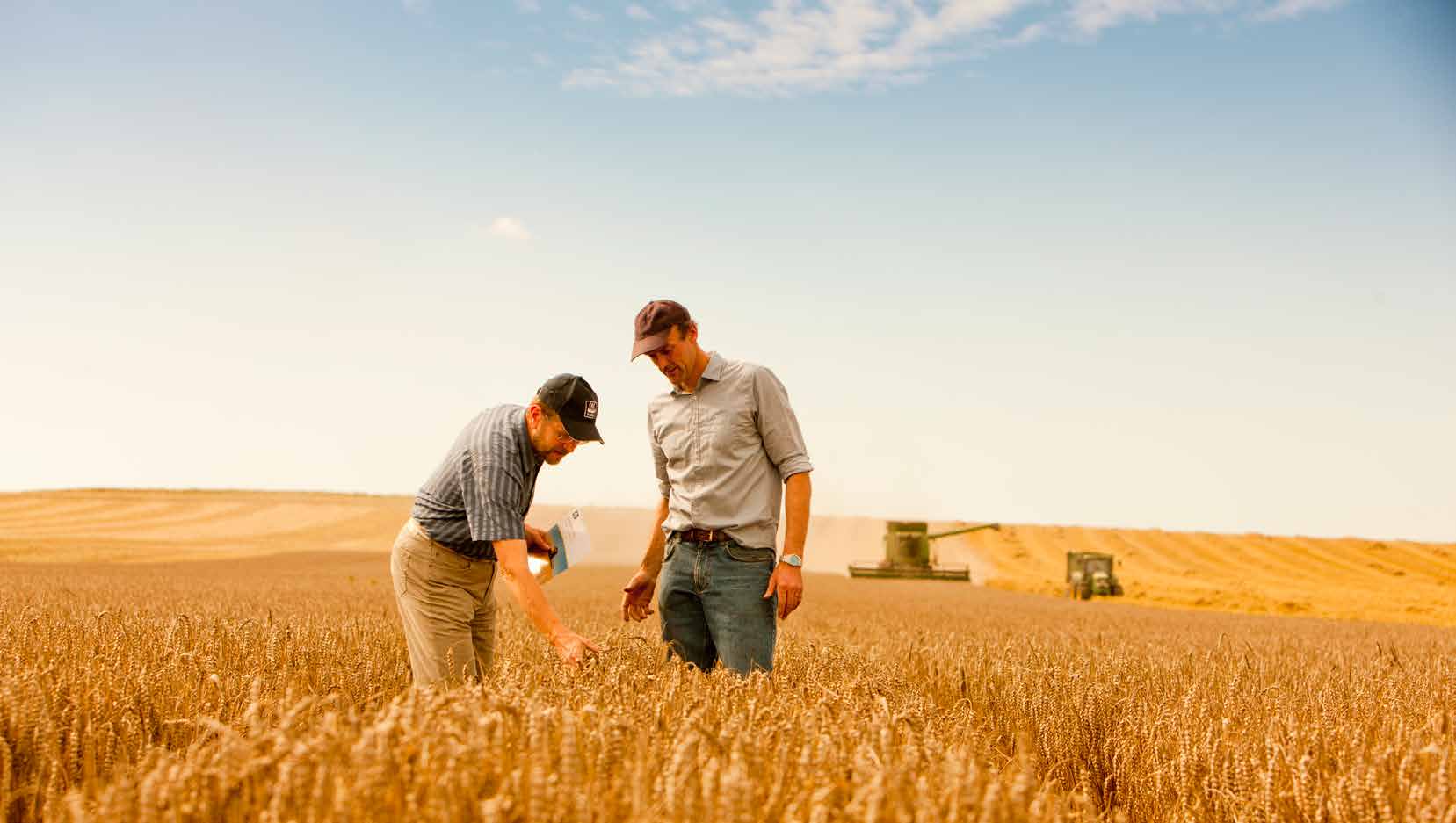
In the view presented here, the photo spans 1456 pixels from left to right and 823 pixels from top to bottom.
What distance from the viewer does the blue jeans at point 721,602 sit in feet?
13.5

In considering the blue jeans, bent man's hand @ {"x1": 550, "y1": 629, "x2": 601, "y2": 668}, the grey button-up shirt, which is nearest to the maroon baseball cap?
the grey button-up shirt

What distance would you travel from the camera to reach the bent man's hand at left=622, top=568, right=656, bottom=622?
15.0 ft

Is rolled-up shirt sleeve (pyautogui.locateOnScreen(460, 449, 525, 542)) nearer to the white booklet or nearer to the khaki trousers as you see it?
the khaki trousers

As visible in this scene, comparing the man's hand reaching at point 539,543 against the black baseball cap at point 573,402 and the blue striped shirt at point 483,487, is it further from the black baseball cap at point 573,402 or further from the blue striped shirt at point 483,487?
the black baseball cap at point 573,402

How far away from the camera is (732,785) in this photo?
179 centimetres

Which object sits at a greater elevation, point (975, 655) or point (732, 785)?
point (732, 785)

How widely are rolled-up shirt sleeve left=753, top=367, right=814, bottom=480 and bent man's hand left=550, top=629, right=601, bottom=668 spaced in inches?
48.3

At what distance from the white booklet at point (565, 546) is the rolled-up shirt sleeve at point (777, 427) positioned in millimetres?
979

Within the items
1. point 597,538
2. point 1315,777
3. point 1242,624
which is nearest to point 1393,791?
point 1315,777

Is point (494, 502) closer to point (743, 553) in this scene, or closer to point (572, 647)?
point (572, 647)

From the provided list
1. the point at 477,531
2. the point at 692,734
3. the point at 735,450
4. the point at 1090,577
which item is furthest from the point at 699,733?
the point at 1090,577

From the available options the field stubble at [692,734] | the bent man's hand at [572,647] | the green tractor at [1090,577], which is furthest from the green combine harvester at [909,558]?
the bent man's hand at [572,647]

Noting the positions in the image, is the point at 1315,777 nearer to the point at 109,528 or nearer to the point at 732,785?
the point at 732,785

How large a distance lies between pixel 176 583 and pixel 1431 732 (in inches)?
664
